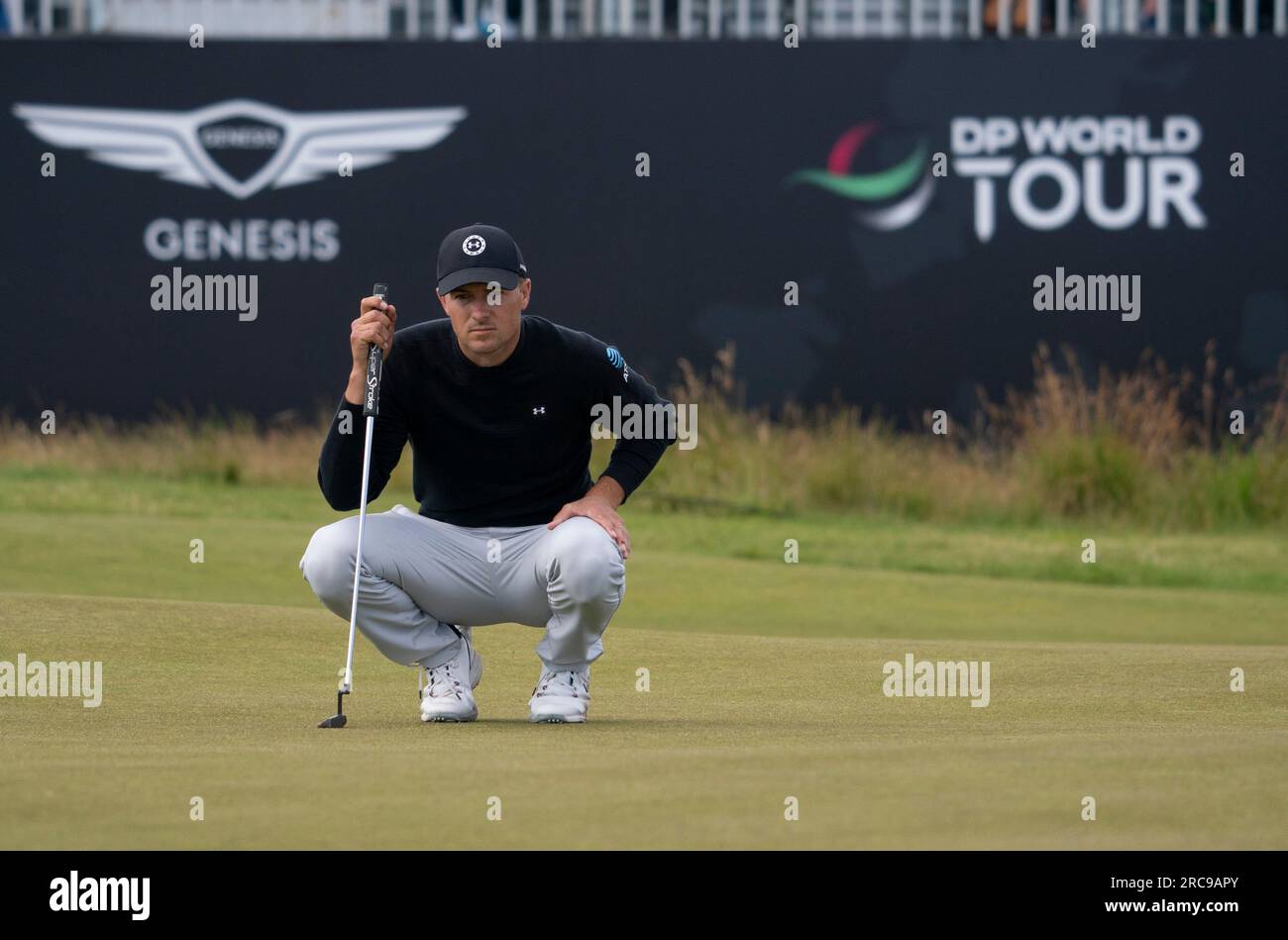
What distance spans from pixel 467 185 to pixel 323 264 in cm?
132

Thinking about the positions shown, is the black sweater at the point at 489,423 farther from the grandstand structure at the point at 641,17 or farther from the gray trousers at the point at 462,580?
the grandstand structure at the point at 641,17

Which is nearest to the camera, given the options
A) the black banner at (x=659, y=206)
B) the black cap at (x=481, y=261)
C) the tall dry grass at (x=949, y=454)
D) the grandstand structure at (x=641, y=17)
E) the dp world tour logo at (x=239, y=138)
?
the black cap at (x=481, y=261)

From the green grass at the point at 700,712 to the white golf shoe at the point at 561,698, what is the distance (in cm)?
9

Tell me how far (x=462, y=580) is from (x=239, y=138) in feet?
36.7

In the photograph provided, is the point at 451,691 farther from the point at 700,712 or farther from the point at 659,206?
the point at 659,206

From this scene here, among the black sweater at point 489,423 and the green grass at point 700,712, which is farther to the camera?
the black sweater at point 489,423

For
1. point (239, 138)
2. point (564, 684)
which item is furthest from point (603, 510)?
point (239, 138)

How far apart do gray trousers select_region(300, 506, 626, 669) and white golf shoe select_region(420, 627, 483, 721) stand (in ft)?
0.14

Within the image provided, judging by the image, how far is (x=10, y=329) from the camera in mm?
15867

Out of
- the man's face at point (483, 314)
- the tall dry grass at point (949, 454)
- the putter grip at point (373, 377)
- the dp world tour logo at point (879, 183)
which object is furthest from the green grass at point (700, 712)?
the dp world tour logo at point (879, 183)

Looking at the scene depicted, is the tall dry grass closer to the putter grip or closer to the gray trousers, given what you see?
the gray trousers

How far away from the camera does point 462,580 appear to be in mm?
5301

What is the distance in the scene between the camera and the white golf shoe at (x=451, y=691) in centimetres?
514

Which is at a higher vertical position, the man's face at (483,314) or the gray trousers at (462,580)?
the man's face at (483,314)
